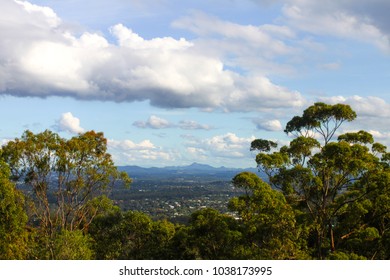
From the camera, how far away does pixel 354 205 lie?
91.8 feet

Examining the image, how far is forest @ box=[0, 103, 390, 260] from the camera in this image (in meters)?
24.5

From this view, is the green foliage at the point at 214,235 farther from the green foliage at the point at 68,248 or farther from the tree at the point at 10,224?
the tree at the point at 10,224

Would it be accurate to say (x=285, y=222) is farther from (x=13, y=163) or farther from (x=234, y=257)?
(x=13, y=163)

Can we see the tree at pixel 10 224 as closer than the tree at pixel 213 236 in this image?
Yes

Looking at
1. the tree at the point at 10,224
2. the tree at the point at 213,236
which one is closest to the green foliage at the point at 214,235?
the tree at the point at 213,236

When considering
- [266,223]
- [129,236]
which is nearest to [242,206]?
[266,223]

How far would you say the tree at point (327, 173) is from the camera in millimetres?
26250

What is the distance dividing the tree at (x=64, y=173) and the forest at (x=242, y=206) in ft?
0.24

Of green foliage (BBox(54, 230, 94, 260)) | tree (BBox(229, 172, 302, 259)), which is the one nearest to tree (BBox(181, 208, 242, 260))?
tree (BBox(229, 172, 302, 259))

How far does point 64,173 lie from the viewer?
31547mm

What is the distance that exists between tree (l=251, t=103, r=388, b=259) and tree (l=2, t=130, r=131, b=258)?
39.3ft

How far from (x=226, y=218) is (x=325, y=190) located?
663 cm

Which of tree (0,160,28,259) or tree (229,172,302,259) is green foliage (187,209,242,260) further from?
tree (0,160,28,259)

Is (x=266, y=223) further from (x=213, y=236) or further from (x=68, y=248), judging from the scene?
(x=68, y=248)
